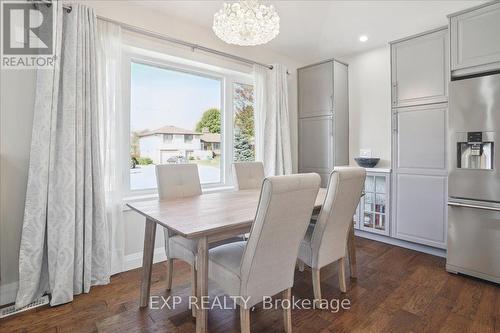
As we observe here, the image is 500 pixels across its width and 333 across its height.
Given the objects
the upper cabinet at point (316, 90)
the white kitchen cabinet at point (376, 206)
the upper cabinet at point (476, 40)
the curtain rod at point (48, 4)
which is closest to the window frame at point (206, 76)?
the curtain rod at point (48, 4)

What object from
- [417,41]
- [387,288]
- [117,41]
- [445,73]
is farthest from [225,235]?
[417,41]

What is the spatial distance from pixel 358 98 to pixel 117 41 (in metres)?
3.09

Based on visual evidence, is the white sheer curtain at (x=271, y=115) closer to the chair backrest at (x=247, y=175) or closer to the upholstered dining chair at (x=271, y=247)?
the chair backrest at (x=247, y=175)

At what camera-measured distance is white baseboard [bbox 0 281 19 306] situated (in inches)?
78.9

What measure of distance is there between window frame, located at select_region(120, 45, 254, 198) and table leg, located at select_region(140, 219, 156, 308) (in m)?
0.95

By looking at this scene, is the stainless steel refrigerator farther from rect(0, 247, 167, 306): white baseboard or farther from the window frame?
rect(0, 247, 167, 306): white baseboard

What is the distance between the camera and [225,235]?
4.94 ft

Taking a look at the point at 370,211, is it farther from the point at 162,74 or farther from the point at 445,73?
the point at 162,74

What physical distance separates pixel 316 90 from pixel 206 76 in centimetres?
159

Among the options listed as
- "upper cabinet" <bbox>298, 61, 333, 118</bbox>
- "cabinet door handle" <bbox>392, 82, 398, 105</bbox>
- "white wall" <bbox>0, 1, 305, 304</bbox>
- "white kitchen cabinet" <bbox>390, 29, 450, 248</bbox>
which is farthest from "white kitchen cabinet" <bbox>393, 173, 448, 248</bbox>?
"white wall" <bbox>0, 1, 305, 304</bbox>

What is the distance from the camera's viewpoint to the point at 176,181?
7.86 feet

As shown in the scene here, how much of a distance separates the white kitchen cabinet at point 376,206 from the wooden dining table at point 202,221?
1.15m

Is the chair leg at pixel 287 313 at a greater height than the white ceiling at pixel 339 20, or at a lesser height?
lesser

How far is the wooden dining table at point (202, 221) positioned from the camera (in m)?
1.39
